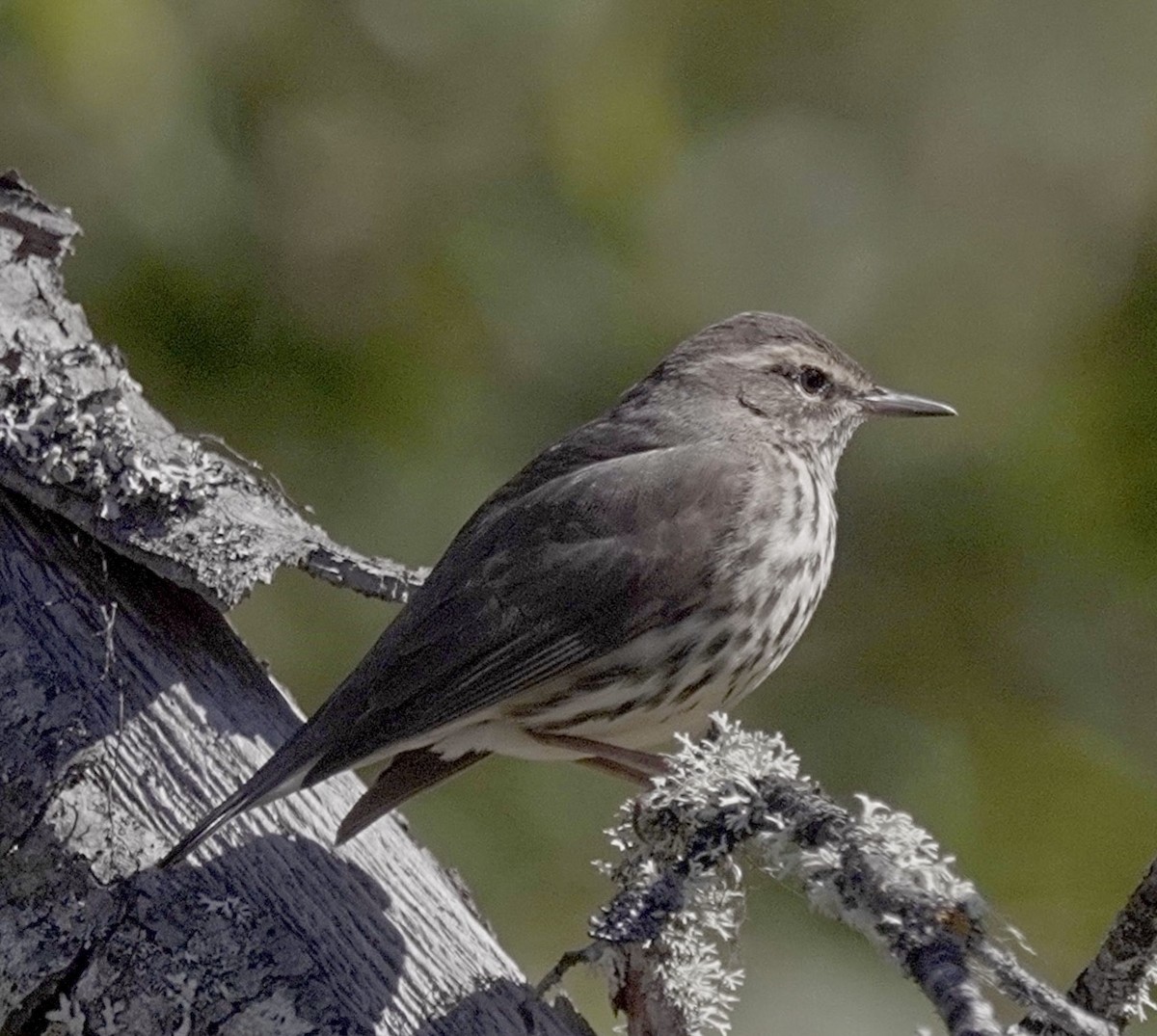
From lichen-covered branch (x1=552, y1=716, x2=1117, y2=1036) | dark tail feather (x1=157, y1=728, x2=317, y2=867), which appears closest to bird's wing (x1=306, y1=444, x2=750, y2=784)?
dark tail feather (x1=157, y1=728, x2=317, y2=867)

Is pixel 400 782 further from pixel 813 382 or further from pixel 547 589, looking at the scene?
pixel 813 382

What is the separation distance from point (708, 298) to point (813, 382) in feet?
1.21

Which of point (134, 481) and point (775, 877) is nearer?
point (775, 877)

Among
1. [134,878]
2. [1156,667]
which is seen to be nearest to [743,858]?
[134,878]

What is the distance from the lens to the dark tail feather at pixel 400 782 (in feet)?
A: 9.29

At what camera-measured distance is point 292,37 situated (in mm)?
4293

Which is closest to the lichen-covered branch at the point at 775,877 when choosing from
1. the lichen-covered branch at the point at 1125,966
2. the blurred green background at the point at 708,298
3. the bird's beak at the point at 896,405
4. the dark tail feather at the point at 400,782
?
the lichen-covered branch at the point at 1125,966

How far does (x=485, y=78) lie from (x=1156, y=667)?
2.09 metres

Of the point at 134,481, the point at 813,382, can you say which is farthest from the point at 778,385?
the point at 134,481

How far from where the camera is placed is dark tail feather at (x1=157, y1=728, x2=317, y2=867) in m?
2.59

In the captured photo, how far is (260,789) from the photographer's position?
2.68 metres

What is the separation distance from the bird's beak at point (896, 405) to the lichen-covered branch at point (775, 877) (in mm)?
1536

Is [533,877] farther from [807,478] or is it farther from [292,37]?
[292,37]

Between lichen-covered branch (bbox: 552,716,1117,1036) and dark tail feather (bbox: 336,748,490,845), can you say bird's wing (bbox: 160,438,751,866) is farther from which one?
lichen-covered branch (bbox: 552,716,1117,1036)
